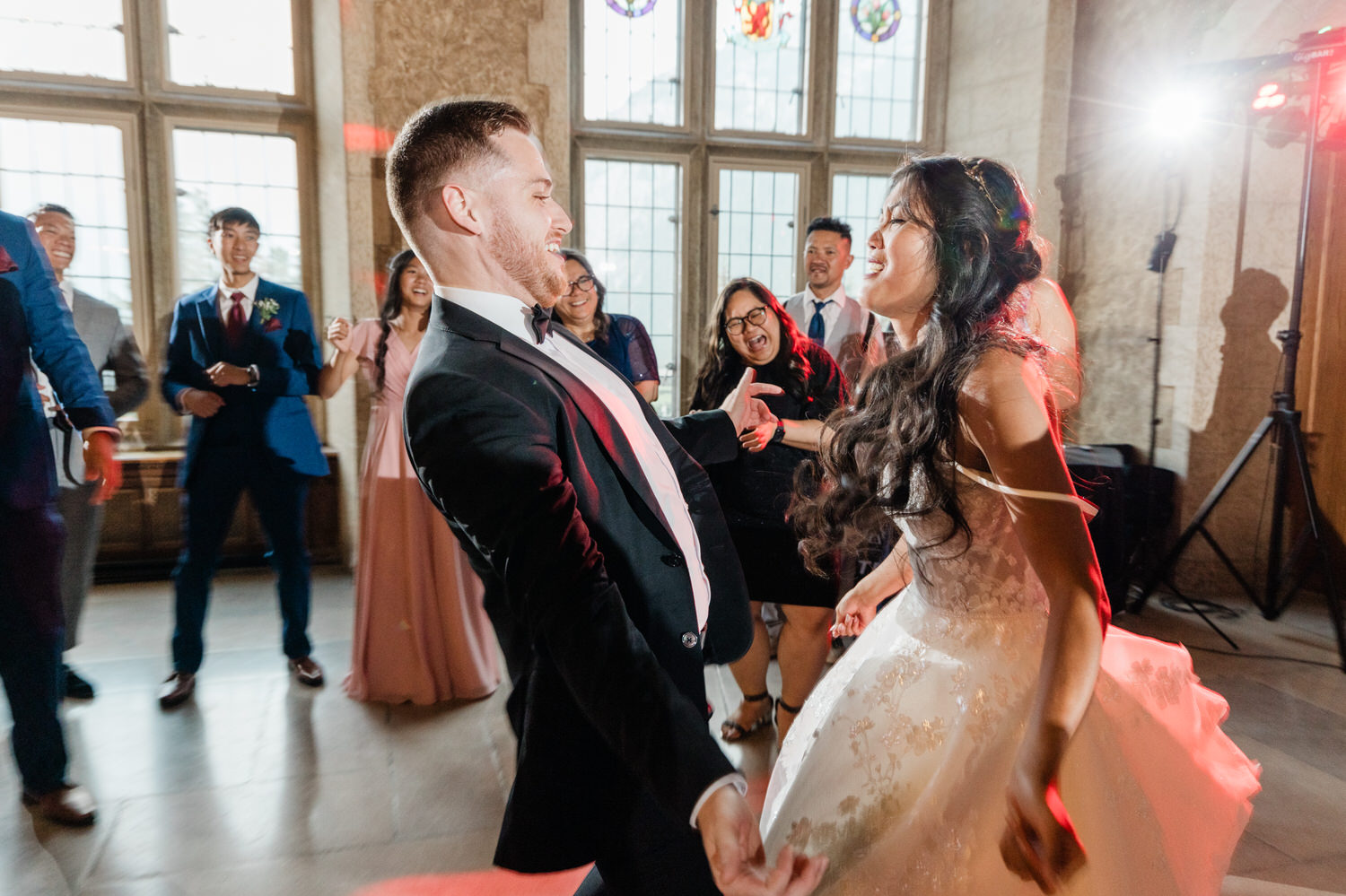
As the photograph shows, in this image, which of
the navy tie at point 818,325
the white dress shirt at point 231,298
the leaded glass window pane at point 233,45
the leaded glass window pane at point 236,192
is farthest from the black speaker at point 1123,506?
the leaded glass window pane at point 233,45

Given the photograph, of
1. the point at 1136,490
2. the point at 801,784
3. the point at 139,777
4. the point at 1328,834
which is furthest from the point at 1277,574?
the point at 139,777

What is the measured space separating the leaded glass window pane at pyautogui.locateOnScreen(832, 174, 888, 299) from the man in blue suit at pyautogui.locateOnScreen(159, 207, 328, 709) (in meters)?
3.64

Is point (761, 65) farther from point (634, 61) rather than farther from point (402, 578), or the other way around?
point (402, 578)

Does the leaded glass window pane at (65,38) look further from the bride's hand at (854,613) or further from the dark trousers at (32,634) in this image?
the bride's hand at (854,613)

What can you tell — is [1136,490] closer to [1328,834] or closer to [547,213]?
[1328,834]

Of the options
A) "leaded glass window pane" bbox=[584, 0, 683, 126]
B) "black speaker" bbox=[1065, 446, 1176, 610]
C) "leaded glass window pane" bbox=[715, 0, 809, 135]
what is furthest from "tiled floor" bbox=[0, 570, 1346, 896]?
"leaded glass window pane" bbox=[715, 0, 809, 135]

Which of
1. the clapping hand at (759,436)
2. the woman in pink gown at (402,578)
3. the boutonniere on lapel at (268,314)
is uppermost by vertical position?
the boutonniere on lapel at (268,314)

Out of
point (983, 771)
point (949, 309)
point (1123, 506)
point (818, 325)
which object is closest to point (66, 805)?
point (983, 771)

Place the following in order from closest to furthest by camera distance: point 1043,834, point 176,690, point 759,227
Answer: point 1043,834 < point 176,690 < point 759,227

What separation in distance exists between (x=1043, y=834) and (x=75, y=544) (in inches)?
136

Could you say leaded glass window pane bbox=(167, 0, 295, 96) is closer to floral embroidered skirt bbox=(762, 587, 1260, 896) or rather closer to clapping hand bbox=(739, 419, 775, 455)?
clapping hand bbox=(739, 419, 775, 455)

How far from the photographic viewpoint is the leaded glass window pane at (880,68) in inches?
214

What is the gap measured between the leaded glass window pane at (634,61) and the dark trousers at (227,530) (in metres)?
3.18

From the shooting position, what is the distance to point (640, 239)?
210 inches
